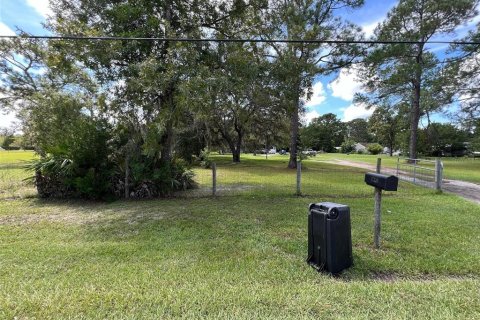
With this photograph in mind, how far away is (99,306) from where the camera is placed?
249 centimetres

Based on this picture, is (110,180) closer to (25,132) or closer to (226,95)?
(226,95)

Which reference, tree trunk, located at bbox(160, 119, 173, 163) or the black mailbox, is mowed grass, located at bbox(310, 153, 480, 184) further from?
tree trunk, located at bbox(160, 119, 173, 163)

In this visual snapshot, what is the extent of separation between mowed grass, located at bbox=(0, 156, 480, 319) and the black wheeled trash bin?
14 centimetres

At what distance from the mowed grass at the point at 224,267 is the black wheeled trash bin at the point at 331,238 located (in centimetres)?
14

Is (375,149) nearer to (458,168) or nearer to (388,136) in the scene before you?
(388,136)

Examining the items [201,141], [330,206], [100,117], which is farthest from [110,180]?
[201,141]

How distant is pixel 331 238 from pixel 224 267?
128 cm

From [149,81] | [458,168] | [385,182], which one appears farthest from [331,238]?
[458,168]

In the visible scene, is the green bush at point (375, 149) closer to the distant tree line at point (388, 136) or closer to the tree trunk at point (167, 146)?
the distant tree line at point (388, 136)

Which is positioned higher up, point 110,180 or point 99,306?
point 110,180

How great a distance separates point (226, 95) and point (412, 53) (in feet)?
54.6

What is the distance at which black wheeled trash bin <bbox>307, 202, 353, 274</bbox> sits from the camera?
10.3ft

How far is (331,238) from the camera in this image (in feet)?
10.3

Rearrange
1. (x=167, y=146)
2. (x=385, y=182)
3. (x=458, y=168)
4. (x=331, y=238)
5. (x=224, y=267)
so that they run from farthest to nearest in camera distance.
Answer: (x=458, y=168) < (x=167, y=146) < (x=385, y=182) < (x=224, y=267) < (x=331, y=238)
